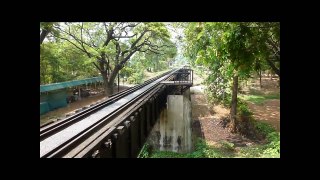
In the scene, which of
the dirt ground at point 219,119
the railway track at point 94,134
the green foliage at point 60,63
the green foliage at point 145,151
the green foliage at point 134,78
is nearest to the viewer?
the railway track at point 94,134

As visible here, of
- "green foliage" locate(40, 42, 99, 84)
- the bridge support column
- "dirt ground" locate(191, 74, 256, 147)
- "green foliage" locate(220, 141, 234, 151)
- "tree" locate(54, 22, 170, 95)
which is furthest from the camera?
"green foliage" locate(40, 42, 99, 84)

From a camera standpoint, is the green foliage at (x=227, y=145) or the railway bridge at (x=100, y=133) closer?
the railway bridge at (x=100, y=133)

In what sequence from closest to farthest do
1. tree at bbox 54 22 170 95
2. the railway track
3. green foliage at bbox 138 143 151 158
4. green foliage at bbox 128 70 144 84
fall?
1. the railway track
2. green foliage at bbox 138 143 151 158
3. tree at bbox 54 22 170 95
4. green foliage at bbox 128 70 144 84

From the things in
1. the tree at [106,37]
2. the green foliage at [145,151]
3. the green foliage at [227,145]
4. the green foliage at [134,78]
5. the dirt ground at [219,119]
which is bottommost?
the green foliage at [145,151]

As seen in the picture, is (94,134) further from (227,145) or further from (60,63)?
(60,63)

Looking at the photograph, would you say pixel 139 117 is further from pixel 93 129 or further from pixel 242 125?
pixel 242 125

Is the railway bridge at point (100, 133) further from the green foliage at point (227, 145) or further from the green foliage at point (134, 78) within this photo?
the green foliage at point (134, 78)

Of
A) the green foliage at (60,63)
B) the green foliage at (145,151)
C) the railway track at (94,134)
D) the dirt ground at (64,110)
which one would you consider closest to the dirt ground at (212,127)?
the green foliage at (145,151)

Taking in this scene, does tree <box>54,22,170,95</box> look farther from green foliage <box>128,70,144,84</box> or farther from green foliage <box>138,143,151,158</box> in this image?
green foliage <box>128,70,144,84</box>

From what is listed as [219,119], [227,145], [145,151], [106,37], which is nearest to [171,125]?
[145,151]

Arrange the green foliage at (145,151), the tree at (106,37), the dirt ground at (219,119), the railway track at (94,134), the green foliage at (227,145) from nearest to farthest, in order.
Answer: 1. the railway track at (94,134)
2. the green foliage at (227,145)
3. the green foliage at (145,151)
4. the dirt ground at (219,119)
5. the tree at (106,37)

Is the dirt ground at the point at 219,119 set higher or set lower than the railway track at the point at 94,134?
lower

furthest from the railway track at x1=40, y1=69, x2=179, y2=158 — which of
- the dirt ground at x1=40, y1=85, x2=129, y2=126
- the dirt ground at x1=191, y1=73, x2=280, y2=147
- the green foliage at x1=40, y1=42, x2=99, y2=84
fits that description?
the green foliage at x1=40, y1=42, x2=99, y2=84
